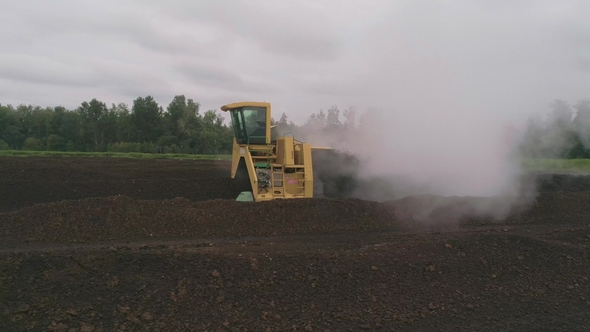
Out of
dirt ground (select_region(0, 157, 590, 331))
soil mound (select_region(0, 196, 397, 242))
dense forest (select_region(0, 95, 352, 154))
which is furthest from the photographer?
dense forest (select_region(0, 95, 352, 154))

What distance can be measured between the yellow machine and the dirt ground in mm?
1412

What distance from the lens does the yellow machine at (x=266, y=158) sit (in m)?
11.6

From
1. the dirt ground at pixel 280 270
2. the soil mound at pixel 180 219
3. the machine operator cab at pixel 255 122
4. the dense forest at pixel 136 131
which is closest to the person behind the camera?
the dirt ground at pixel 280 270

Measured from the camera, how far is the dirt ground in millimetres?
5004

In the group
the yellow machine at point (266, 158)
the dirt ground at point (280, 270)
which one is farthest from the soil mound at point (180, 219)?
the yellow machine at point (266, 158)

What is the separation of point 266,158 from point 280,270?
6.87 m

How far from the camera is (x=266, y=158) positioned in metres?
12.7

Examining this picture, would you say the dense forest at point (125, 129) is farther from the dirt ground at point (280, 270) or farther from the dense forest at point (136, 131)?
the dirt ground at point (280, 270)

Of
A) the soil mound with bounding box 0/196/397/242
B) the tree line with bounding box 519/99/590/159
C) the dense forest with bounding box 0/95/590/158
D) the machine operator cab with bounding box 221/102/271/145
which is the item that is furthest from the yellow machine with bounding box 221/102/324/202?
the dense forest with bounding box 0/95/590/158

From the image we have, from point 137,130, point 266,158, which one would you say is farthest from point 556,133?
point 137,130

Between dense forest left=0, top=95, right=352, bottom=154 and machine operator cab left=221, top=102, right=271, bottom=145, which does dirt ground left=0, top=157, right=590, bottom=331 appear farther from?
dense forest left=0, top=95, right=352, bottom=154

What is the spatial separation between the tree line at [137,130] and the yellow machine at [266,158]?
3825cm

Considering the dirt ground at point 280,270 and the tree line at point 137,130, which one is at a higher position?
the tree line at point 137,130

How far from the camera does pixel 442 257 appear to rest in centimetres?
687
